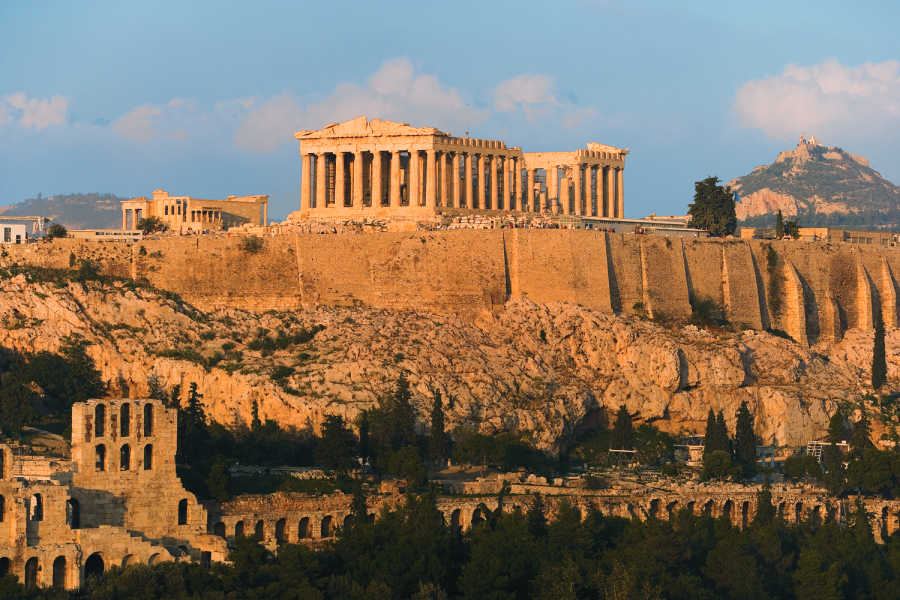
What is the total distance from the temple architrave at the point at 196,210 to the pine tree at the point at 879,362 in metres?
40.2

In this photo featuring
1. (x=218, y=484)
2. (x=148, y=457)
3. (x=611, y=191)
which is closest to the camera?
(x=148, y=457)

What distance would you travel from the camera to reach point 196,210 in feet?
380

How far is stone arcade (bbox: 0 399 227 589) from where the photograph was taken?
59906 millimetres

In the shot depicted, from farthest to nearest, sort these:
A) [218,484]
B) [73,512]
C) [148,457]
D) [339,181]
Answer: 1. [339,181]
2. [218,484]
3. [148,457]
4. [73,512]

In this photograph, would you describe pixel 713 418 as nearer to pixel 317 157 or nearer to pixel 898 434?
pixel 898 434

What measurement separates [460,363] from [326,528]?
1926 cm

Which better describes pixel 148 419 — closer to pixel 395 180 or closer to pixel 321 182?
pixel 395 180

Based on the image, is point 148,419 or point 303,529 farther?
point 303,529

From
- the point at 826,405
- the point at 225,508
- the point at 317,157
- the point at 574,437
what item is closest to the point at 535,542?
the point at 225,508

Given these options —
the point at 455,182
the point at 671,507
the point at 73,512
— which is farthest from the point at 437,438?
the point at 455,182

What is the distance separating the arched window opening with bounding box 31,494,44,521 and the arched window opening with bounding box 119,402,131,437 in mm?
4178

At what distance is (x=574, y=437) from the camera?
88250 mm

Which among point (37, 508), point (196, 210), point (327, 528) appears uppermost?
point (196, 210)

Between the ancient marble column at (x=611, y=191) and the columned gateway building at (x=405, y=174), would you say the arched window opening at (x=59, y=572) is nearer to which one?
the columned gateway building at (x=405, y=174)
